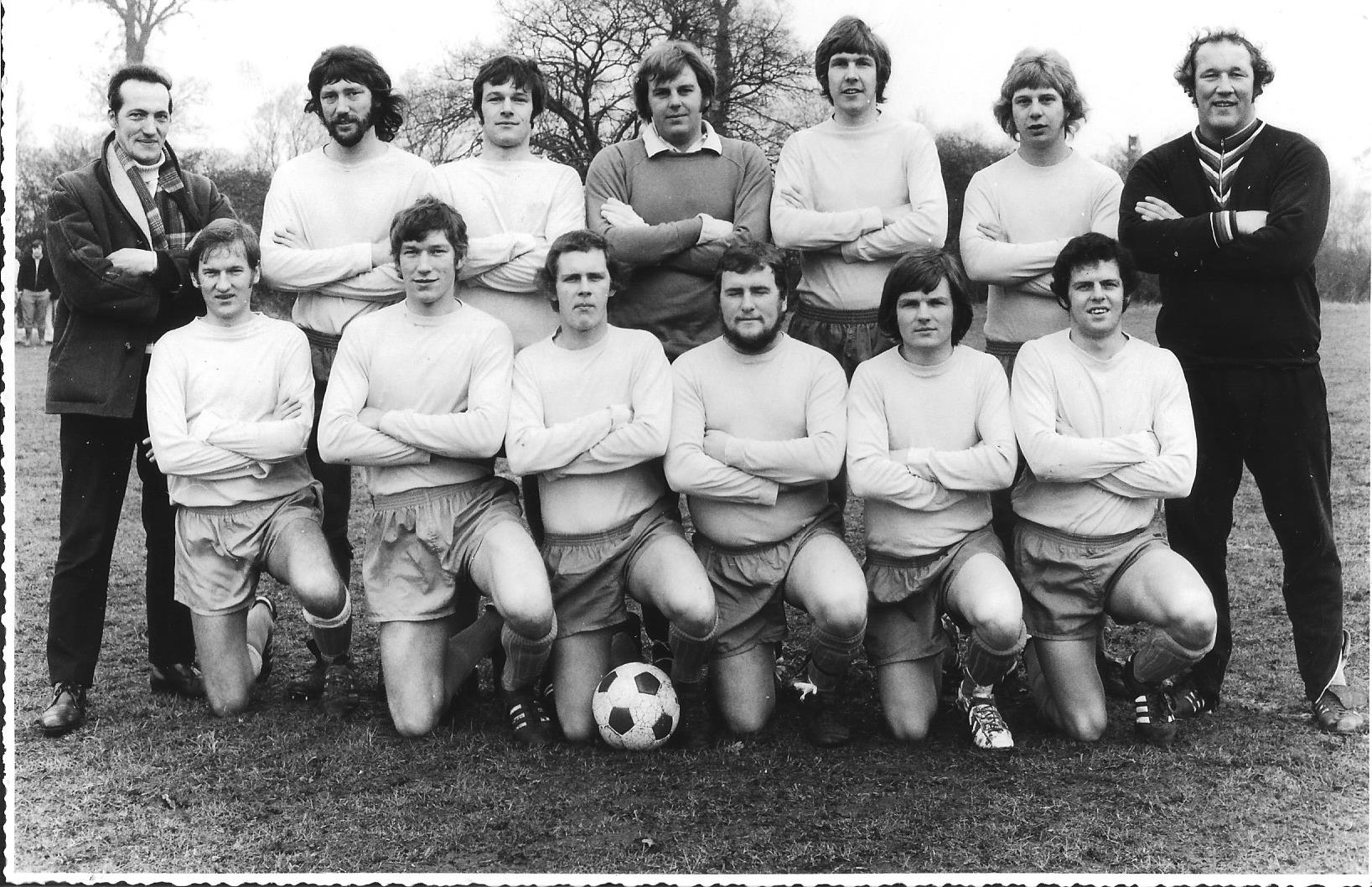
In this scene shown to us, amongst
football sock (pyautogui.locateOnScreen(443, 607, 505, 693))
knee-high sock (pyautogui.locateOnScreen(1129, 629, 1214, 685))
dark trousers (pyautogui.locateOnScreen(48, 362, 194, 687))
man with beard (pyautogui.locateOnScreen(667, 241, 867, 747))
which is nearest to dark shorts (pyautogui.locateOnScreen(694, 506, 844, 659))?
man with beard (pyautogui.locateOnScreen(667, 241, 867, 747))

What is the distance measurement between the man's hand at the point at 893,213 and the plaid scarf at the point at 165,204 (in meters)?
2.98

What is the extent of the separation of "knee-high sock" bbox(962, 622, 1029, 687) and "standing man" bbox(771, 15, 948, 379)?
4.47 feet

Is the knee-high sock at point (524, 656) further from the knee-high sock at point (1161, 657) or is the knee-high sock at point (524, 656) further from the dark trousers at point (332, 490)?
the knee-high sock at point (1161, 657)

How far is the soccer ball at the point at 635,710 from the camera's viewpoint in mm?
4434

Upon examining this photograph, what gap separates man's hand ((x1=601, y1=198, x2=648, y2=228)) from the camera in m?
5.04

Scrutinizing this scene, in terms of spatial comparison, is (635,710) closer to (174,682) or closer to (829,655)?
(829,655)

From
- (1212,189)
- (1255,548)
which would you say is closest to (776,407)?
(1212,189)

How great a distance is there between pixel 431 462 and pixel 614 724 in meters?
1.28

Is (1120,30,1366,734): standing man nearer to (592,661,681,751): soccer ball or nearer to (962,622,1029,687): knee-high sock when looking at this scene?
(962,622,1029,687): knee-high sock

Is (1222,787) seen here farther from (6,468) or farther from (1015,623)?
(6,468)

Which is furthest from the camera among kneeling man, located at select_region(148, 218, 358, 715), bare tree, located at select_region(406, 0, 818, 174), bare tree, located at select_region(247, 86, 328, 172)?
bare tree, located at select_region(247, 86, 328, 172)

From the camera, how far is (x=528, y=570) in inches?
177

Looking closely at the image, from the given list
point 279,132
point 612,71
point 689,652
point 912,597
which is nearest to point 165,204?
point 689,652

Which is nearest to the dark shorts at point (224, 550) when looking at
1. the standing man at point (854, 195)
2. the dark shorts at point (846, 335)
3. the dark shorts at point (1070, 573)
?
the dark shorts at point (846, 335)
